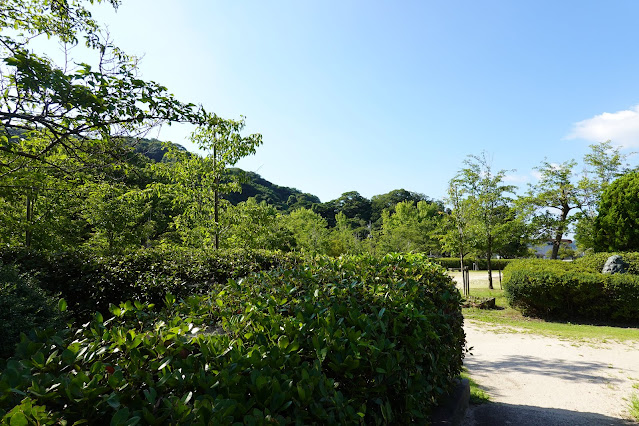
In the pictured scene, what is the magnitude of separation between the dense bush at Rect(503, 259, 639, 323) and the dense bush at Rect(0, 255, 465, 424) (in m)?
9.88

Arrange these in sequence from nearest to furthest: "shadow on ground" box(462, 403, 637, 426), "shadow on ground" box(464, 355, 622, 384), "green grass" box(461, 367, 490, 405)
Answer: "shadow on ground" box(462, 403, 637, 426), "green grass" box(461, 367, 490, 405), "shadow on ground" box(464, 355, 622, 384)

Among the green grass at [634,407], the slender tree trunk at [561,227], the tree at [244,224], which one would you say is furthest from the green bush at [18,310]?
the slender tree trunk at [561,227]

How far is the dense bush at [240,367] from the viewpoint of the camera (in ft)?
4.04

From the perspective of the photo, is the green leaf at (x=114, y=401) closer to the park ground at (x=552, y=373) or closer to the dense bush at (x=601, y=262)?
the park ground at (x=552, y=373)

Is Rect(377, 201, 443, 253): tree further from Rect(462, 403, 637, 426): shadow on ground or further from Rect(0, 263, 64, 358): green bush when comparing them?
Rect(0, 263, 64, 358): green bush

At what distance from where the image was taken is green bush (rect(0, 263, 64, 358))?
3764 millimetres

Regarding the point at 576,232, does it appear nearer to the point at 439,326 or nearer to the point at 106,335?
the point at 439,326

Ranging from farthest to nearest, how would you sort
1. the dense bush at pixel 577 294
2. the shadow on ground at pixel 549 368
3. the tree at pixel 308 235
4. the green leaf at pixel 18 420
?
the tree at pixel 308 235
the dense bush at pixel 577 294
the shadow on ground at pixel 549 368
the green leaf at pixel 18 420

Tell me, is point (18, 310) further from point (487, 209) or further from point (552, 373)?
point (487, 209)

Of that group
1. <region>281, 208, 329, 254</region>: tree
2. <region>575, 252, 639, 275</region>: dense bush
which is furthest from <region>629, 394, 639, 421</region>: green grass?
<region>281, 208, 329, 254</region>: tree

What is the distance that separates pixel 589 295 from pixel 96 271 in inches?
492

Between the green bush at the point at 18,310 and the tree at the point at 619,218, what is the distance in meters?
19.9

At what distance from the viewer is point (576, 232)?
22.7 metres

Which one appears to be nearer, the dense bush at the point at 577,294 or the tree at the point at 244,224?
the tree at the point at 244,224
